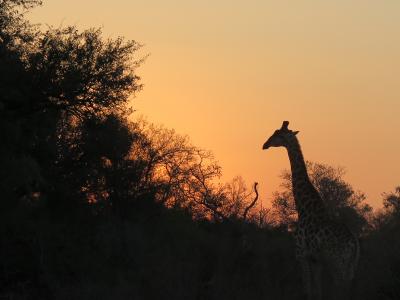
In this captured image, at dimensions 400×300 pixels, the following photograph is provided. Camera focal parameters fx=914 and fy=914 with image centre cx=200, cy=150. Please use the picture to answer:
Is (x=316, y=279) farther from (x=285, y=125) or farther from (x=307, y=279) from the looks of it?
(x=285, y=125)

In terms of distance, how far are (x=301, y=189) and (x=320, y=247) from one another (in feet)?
6.63

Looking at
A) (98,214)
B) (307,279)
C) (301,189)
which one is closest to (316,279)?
(307,279)

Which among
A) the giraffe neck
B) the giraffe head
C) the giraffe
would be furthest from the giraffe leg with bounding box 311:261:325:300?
the giraffe head

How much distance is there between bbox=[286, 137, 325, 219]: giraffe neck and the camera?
19.5 metres

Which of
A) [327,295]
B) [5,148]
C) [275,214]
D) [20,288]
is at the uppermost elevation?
[275,214]

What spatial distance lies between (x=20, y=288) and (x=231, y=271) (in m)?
5.05

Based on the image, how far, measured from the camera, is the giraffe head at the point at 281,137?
2034cm

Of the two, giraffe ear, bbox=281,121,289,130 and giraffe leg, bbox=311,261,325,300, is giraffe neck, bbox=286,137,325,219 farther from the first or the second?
giraffe leg, bbox=311,261,325,300

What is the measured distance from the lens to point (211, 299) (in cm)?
1670

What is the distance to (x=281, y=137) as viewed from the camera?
20391 millimetres

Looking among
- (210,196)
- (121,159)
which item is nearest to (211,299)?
(121,159)

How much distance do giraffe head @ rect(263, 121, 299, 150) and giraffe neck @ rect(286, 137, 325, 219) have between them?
12 centimetres

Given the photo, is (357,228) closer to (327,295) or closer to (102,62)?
(102,62)

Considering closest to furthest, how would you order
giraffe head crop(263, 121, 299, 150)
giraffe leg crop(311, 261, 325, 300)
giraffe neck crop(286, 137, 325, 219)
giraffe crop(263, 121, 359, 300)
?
giraffe crop(263, 121, 359, 300) → giraffe leg crop(311, 261, 325, 300) → giraffe neck crop(286, 137, 325, 219) → giraffe head crop(263, 121, 299, 150)
